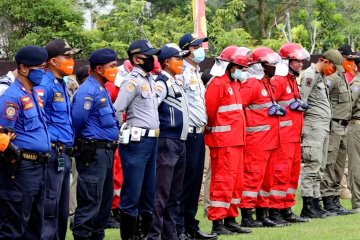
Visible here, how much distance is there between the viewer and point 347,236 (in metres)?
11.7

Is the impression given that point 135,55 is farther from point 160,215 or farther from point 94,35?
point 94,35

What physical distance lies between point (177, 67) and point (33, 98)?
2585 millimetres

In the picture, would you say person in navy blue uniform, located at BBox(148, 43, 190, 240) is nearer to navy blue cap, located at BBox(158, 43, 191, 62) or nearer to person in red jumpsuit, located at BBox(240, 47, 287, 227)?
navy blue cap, located at BBox(158, 43, 191, 62)

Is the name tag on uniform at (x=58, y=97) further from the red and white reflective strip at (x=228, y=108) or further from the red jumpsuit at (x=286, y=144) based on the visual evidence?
the red jumpsuit at (x=286, y=144)

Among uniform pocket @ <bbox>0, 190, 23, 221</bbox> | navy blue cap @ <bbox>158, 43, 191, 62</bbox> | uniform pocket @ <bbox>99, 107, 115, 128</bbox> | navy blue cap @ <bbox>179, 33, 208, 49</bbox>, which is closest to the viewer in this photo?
uniform pocket @ <bbox>0, 190, 23, 221</bbox>

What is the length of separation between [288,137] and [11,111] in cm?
559

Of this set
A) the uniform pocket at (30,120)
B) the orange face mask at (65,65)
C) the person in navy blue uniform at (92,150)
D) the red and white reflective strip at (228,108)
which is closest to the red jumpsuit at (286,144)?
the red and white reflective strip at (228,108)

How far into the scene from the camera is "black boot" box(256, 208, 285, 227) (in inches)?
522

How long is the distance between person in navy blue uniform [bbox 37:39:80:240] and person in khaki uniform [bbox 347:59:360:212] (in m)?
6.56

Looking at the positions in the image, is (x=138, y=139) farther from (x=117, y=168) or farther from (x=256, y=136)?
(x=256, y=136)

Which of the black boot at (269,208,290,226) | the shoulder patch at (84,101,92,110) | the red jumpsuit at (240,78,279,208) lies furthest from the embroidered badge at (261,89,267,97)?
the shoulder patch at (84,101,92,110)

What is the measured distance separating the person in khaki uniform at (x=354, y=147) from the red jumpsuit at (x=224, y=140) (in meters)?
3.50

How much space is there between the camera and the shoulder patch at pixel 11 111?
29.0 feet

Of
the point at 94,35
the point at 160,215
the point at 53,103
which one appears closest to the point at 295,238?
the point at 160,215
